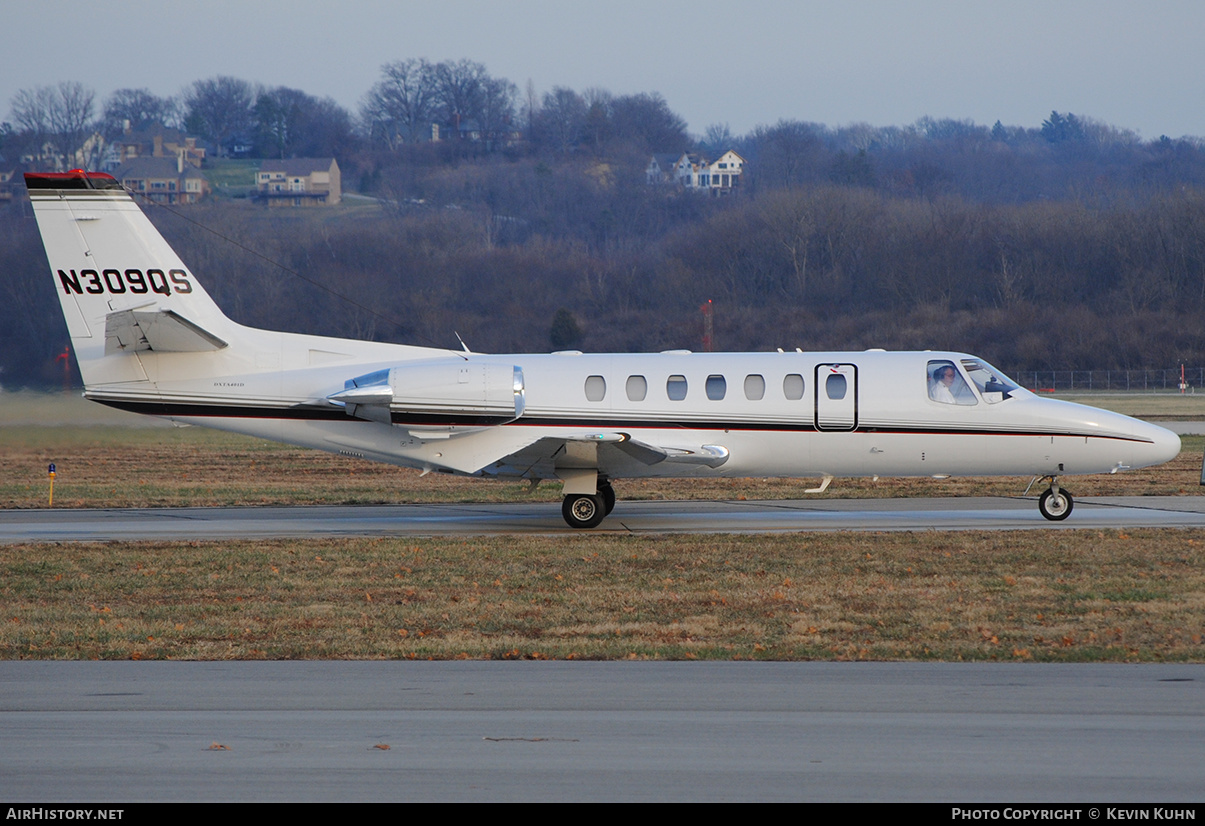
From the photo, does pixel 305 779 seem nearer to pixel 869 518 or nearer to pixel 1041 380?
pixel 869 518

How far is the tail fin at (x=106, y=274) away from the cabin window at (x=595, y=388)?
19.2 feet

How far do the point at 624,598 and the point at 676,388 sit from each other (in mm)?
7093

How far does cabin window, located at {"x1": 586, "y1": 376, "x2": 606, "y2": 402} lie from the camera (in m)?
19.6

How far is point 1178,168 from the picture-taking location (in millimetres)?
145750

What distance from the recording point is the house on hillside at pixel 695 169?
5960 inches

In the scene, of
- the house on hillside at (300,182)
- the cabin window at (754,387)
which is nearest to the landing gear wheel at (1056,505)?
the cabin window at (754,387)

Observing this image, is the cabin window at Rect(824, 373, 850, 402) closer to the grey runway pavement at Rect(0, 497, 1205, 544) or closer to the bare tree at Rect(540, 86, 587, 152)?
the grey runway pavement at Rect(0, 497, 1205, 544)

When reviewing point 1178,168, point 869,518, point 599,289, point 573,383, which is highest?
point 1178,168

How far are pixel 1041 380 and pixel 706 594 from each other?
6812 cm

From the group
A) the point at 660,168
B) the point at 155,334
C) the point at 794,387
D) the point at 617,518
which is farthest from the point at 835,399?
the point at 660,168

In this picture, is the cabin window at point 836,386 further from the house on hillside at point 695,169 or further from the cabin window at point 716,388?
the house on hillside at point 695,169

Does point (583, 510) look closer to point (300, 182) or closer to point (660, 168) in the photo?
point (660, 168)
